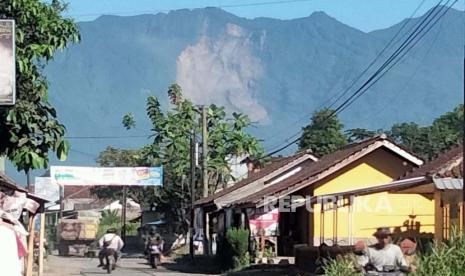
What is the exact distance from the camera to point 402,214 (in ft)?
113

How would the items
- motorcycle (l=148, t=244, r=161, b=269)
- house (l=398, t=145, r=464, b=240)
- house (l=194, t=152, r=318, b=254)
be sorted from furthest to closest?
1. house (l=194, t=152, r=318, b=254)
2. motorcycle (l=148, t=244, r=161, b=269)
3. house (l=398, t=145, r=464, b=240)

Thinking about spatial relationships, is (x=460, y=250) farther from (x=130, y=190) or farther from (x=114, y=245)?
(x=130, y=190)

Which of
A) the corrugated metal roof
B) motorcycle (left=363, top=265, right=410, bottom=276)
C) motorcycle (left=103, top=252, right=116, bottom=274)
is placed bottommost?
motorcycle (left=103, top=252, right=116, bottom=274)

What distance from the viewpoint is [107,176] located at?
56312 millimetres

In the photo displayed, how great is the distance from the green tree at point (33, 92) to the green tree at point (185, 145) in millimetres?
42377

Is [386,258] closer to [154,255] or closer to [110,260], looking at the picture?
[110,260]

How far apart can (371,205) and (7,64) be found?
841 inches

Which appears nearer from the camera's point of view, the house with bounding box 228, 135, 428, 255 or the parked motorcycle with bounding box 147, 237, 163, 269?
the house with bounding box 228, 135, 428, 255

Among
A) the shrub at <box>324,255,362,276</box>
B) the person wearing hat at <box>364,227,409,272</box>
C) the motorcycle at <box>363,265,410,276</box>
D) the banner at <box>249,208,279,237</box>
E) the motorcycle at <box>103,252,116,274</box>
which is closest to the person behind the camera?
the motorcycle at <box>363,265,410,276</box>

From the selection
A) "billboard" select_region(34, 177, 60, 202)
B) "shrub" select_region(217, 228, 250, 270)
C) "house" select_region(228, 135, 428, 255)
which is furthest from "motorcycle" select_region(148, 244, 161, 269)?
"billboard" select_region(34, 177, 60, 202)

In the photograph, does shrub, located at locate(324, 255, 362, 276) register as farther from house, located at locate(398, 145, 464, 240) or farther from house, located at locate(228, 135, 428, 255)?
house, located at locate(228, 135, 428, 255)

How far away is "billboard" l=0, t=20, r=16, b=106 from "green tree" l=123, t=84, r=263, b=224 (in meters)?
43.2

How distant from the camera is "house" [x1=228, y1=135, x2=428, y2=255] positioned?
34219 millimetres

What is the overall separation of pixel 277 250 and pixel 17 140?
82.8 feet
